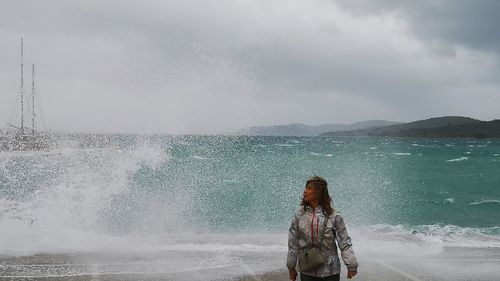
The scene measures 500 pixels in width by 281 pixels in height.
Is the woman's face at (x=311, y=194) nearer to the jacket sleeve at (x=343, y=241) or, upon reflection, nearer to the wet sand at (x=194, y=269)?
A: the jacket sleeve at (x=343, y=241)

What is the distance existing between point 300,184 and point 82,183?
25572 millimetres

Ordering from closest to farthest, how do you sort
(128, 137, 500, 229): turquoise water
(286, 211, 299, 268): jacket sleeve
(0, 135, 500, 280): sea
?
(286, 211, 299, 268): jacket sleeve → (0, 135, 500, 280): sea → (128, 137, 500, 229): turquoise water

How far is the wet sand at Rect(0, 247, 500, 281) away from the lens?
10281mm

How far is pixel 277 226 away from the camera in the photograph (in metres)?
24.1

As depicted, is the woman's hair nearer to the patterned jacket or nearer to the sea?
the patterned jacket

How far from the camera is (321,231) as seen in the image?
571cm

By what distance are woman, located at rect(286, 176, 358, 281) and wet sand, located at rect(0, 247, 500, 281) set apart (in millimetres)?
4582

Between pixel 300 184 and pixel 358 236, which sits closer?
pixel 358 236

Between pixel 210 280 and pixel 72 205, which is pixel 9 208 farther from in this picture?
pixel 210 280

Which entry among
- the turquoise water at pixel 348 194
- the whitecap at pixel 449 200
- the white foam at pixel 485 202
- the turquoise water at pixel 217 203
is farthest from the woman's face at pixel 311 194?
the white foam at pixel 485 202

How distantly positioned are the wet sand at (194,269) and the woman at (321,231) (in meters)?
4.58

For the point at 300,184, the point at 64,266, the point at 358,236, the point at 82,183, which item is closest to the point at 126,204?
the point at 82,183

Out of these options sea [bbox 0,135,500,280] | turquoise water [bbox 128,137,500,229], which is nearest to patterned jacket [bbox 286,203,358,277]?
sea [bbox 0,135,500,280]

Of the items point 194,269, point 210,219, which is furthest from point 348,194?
point 194,269
